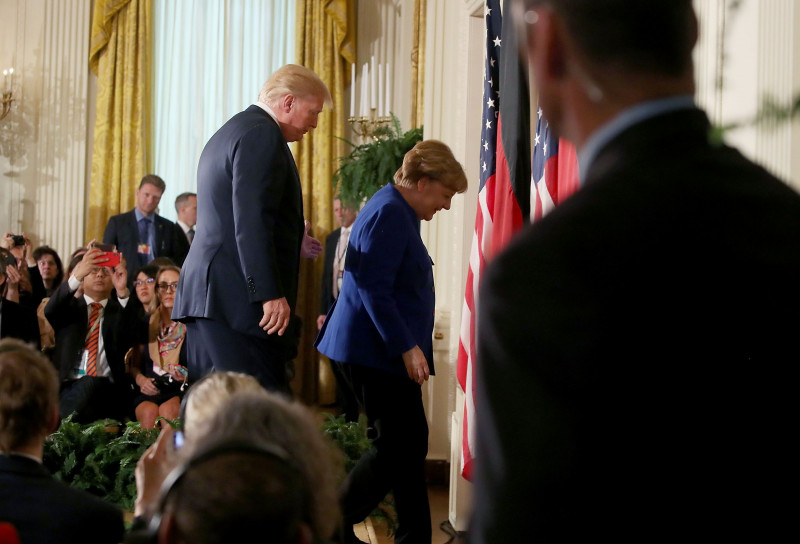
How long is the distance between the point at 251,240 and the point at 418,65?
477 cm

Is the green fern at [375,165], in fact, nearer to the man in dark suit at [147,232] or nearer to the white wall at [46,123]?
the man in dark suit at [147,232]

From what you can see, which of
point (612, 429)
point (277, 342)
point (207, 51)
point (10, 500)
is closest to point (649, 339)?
point (612, 429)

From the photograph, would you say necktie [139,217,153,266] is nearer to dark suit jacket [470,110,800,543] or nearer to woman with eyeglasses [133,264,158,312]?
woman with eyeglasses [133,264,158,312]

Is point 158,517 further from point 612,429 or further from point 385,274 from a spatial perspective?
point 385,274

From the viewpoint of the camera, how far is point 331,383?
8.86 m

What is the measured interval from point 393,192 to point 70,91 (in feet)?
19.9

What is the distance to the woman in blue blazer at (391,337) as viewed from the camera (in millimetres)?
3328

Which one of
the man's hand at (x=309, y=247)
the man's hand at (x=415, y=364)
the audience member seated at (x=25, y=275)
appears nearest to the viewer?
the man's hand at (x=415, y=364)

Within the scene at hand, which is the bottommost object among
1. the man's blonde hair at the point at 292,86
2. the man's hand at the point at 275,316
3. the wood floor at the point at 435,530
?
the wood floor at the point at 435,530

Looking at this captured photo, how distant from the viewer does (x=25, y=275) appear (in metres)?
6.47

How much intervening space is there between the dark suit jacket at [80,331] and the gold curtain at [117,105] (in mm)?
3643

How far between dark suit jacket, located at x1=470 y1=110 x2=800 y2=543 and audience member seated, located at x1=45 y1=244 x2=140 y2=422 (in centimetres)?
436

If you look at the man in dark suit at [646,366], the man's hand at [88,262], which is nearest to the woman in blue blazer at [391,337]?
the man's hand at [88,262]

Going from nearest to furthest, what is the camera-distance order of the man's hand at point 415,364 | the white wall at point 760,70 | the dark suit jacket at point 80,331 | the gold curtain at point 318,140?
the white wall at point 760,70
the man's hand at point 415,364
the dark suit jacket at point 80,331
the gold curtain at point 318,140
